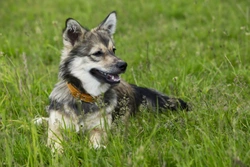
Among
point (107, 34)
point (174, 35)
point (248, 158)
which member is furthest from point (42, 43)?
point (248, 158)

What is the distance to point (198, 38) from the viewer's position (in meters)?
7.67

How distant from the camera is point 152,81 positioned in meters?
5.52

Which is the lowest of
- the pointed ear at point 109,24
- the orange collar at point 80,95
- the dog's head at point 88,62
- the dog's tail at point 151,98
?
the dog's tail at point 151,98

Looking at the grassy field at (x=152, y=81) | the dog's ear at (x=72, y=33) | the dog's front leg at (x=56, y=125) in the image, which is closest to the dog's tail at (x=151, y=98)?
the grassy field at (x=152, y=81)

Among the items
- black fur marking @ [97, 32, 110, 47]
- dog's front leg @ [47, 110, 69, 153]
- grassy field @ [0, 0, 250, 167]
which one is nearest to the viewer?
grassy field @ [0, 0, 250, 167]

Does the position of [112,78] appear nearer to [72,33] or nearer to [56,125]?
[72,33]

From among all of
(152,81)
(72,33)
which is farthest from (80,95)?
(152,81)

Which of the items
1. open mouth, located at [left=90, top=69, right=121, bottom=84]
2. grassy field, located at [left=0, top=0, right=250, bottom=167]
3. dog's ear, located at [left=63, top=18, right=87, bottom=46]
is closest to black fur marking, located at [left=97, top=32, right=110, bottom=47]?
dog's ear, located at [left=63, top=18, right=87, bottom=46]

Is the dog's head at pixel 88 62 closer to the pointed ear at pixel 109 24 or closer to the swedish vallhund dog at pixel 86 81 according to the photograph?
the swedish vallhund dog at pixel 86 81

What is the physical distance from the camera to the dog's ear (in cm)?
444

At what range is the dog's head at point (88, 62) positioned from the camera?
441cm

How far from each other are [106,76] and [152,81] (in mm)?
1192

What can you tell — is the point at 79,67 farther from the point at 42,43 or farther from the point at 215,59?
the point at 42,43

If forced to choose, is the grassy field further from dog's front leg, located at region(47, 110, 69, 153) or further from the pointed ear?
the pointed ear
